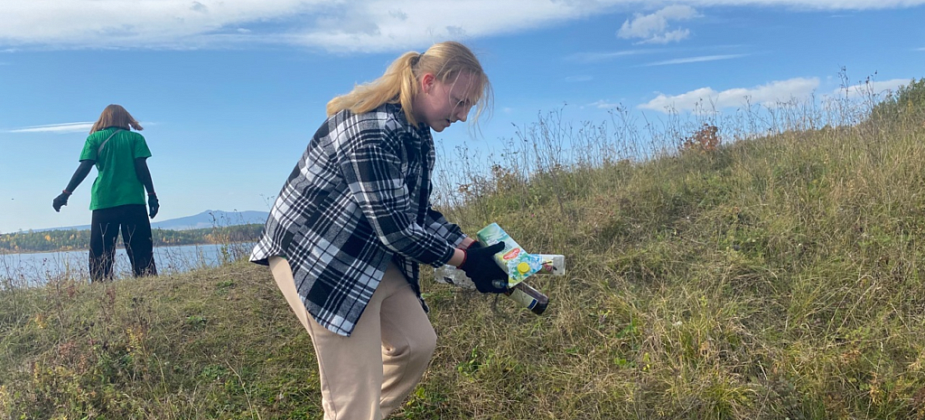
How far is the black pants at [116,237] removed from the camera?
5059mm

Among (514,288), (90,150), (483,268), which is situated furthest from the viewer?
(90,150)

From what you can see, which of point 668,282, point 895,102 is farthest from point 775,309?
point 895,102

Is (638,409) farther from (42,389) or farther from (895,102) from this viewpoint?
(895,102)

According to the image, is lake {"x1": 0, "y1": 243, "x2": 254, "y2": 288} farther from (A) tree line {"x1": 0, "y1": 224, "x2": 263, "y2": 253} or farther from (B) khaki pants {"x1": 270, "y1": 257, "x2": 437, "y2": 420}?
(B) khaki pants {"x1": 270, "y1": 257, "x2": 437, "y2": 420}

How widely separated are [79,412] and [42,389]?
31cm

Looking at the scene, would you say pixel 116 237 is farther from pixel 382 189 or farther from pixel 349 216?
pixel 382 189

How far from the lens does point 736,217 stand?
13.6 ft

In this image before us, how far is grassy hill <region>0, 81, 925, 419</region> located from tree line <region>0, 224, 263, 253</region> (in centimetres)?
83

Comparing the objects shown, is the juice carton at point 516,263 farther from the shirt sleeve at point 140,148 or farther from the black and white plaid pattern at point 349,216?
the shirt sleeve at point 140,148

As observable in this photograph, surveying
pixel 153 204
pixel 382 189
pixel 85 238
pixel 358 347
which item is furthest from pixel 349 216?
pixel 85 238

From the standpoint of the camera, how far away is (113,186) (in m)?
5.04

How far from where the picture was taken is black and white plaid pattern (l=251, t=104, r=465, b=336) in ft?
5.86

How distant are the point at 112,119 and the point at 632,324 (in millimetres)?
4707

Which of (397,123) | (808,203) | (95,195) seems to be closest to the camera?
(397,123)
